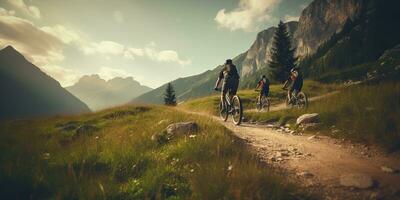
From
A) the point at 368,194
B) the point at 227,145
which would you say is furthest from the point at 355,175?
the point at 227,145

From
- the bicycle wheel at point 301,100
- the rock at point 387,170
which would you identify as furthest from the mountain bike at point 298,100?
the rock at point 387,170

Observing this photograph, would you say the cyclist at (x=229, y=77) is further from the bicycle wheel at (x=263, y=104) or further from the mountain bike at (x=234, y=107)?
the bicycle wheel at (x=263, y=104)

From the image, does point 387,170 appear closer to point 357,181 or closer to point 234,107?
point 357,181

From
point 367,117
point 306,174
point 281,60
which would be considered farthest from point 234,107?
point 281,60

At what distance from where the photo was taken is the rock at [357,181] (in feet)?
12.2

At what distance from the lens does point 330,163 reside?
495 centimetres

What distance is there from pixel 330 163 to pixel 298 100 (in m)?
9.95

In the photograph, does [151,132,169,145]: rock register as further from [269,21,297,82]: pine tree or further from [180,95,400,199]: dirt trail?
[269,21,297,82]: pine tree

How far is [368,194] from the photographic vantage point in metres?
3.49

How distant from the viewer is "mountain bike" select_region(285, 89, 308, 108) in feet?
44.2

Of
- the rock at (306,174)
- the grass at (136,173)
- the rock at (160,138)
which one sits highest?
the rock at (160,138)

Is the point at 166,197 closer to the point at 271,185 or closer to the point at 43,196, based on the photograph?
the point at 271,185

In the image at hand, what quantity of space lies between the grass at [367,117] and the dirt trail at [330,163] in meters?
0.36

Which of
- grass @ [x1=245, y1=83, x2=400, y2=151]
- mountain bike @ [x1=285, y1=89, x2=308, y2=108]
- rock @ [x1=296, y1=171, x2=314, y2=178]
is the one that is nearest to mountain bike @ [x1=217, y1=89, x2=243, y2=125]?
grass @ [x1=245, y1=83, x2=400, y2=151]
